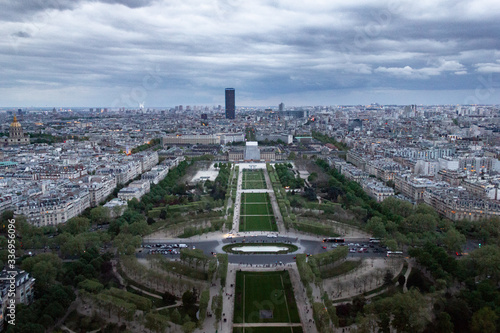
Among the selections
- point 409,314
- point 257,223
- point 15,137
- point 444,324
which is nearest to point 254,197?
point 257,223

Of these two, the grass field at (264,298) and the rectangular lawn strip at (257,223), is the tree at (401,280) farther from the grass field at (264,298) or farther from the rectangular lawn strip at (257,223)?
the rectangular lawn strip at (257,223)

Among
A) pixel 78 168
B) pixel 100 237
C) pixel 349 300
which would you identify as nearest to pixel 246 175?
pixel 78 168

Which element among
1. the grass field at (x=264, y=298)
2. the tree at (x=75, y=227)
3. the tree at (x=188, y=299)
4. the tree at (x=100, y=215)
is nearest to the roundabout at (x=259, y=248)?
the grass field at (x=264, y=298)

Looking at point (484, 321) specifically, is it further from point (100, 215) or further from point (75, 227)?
point (100, 215)

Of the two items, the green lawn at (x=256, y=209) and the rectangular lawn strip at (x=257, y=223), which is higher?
the green lawn at (x=256, y=209)

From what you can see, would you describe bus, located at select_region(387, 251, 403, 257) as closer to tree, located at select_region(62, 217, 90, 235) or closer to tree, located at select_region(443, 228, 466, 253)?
tree, located at select_region(443, 228, 466, 253)

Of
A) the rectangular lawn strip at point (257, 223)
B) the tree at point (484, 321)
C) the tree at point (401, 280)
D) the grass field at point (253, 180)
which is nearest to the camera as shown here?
the tree at point (484, 321)
